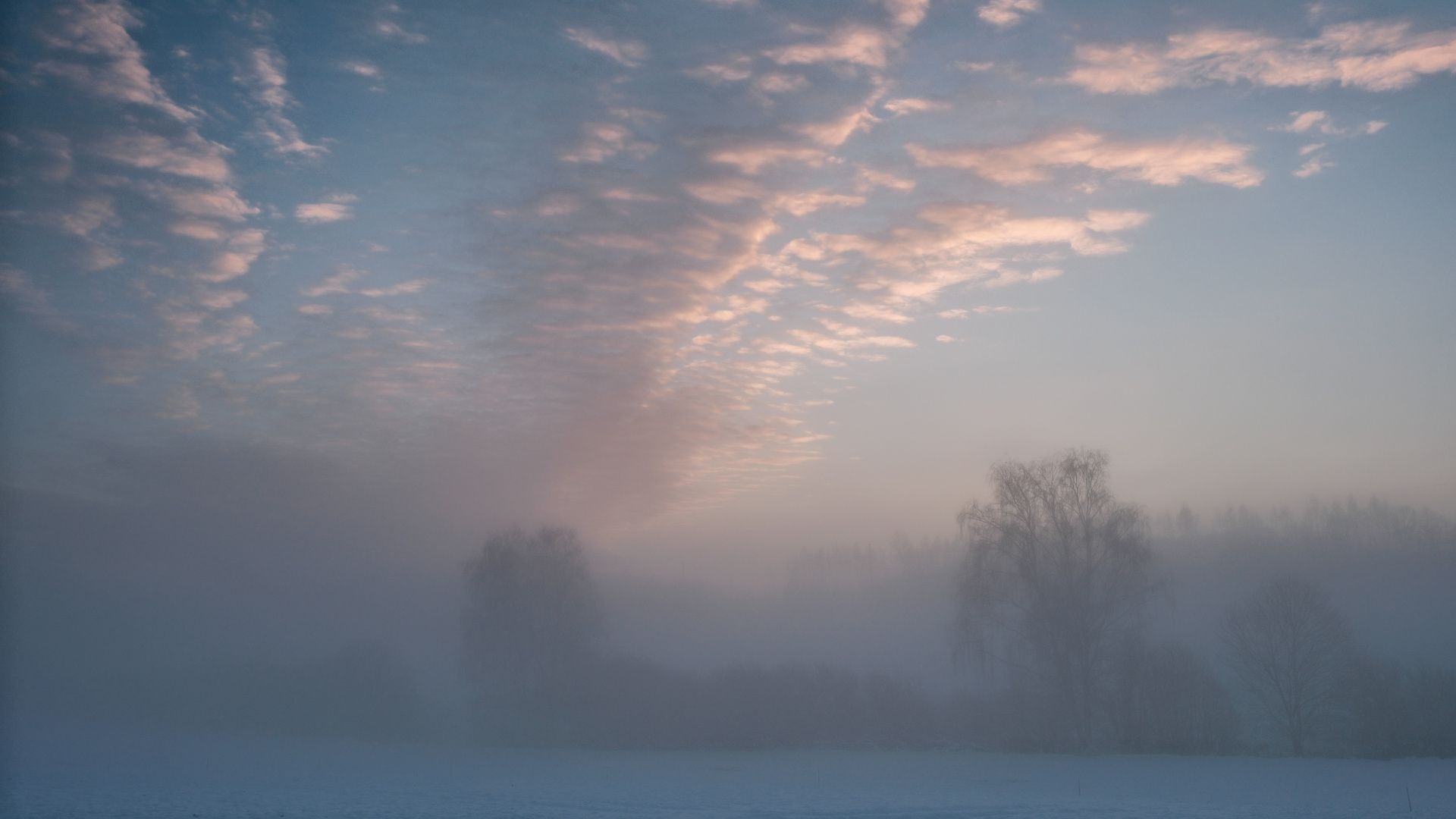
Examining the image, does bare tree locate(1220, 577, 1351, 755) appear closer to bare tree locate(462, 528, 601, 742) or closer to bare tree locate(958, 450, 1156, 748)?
bare tree locate(958, 450, 1156, 748)

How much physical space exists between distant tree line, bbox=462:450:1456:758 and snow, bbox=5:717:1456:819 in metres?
2.33

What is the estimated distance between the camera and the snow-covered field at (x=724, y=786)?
2225cm

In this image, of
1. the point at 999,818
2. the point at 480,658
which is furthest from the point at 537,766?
the point at 999,818

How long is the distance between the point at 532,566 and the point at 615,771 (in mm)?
17799

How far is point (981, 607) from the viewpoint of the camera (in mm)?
36406

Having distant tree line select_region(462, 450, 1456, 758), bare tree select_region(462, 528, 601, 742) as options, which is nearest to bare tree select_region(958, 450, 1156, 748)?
distant tree line select_region(462, 450, 1456, 758)

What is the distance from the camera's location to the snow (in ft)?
72.8

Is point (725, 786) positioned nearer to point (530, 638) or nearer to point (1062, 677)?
point (1062, 677)

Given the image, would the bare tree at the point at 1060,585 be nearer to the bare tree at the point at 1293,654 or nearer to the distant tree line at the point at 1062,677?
the distant tree line at the point at 1062,677

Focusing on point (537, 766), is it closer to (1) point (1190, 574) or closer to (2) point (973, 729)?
(2) point (973, 729)

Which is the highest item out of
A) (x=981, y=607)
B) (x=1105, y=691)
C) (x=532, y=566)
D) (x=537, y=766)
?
(x=532, y=566)

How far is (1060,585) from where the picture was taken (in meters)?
36.5

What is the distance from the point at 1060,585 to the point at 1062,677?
413 cm

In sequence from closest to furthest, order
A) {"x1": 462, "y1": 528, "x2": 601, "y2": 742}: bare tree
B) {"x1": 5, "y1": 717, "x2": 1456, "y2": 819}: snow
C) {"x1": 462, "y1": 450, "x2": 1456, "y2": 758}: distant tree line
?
{"x1": 5, "y1": 717, "x2": 1456, "y2": 819}: snow
{"x1": 462, "y1": 450, "x2": 1456, "y2": 758}: distant tree line
{"x1": 462, "y1": 528, "x2": 601, "y2": 742}: bare tree
